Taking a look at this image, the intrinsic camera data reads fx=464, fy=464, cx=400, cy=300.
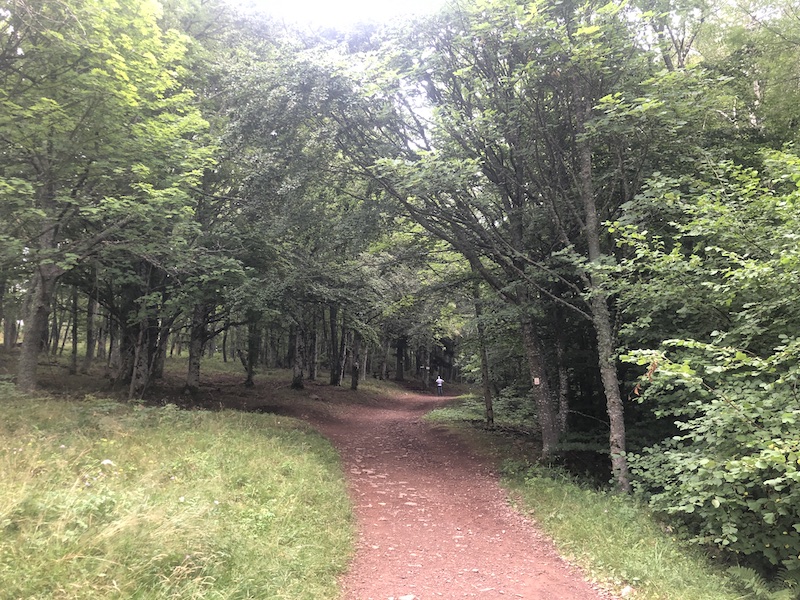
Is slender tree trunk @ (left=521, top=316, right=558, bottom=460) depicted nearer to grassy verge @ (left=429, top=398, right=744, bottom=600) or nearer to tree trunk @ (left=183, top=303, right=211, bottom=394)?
grassy verge @ (left=429, top=398, right=744, bottom=600)

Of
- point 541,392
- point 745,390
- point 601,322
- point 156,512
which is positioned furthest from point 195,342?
point 745,390

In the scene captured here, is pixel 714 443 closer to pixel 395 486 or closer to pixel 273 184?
pixel 395 486

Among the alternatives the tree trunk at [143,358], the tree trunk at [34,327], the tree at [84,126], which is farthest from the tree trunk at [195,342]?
the tree at [84,126]

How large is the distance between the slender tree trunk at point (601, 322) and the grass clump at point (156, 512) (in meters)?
4.94

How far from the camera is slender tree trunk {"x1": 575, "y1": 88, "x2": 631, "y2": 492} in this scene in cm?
822

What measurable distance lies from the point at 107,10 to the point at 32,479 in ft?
28.7

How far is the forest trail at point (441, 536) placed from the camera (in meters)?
5.09

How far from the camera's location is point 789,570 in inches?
195

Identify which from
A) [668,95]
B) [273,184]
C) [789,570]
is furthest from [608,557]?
[273,184]

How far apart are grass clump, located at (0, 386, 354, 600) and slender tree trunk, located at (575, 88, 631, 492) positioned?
4.94 meters

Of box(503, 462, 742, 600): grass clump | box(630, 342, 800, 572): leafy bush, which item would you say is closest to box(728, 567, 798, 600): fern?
box(503, 462, 742, 600): grass clump

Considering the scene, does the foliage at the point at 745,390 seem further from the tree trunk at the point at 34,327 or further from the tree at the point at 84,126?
the tree trunk at the point at 34,327

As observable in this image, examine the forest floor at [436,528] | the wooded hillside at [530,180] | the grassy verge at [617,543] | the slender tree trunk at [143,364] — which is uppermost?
the wooded hillside at [530,180]

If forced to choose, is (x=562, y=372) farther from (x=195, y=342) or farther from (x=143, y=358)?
(x=143, y=358)
